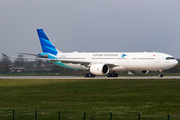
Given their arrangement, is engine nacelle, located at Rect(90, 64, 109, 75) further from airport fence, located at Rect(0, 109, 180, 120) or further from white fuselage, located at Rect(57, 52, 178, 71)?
airport fence, located at Rect(0, 109, 180, 120)

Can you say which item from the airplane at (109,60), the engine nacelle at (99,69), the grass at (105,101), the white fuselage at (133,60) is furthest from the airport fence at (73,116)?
the white fuselage at (133,60)

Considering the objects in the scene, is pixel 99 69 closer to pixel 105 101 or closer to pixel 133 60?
pixel 133 60

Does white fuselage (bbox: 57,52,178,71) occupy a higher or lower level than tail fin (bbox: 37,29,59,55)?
lower

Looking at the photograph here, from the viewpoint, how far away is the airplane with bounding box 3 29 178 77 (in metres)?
56.9

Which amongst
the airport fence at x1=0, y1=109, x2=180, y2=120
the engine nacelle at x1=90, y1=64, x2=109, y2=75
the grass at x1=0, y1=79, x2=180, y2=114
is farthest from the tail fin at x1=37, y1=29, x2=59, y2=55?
the airport fence at x1=0, y1=109, x2=180, y2=120

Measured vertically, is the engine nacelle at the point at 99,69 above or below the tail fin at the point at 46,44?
below

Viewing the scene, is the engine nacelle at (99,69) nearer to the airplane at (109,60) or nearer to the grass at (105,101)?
the airplane at (109,60)

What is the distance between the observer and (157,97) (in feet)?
102

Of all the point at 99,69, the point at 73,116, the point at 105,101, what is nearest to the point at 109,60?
the point at 99,69

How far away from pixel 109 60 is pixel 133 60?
4.94 meters

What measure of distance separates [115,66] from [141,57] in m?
5.19

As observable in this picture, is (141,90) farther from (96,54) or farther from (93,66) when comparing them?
(96,54)

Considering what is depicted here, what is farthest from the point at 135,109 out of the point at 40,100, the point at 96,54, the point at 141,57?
the point at 96,54

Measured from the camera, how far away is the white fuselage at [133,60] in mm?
56719
